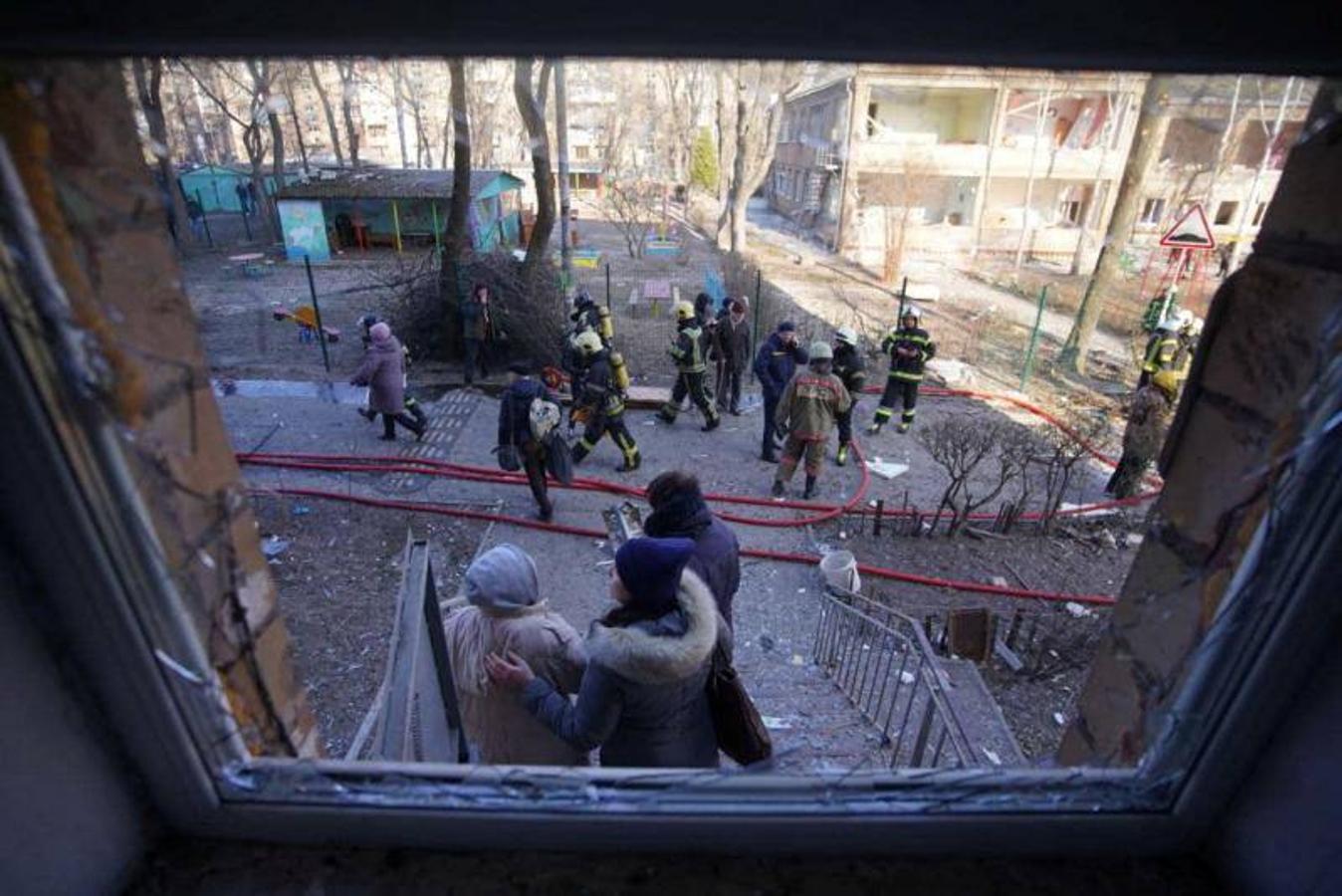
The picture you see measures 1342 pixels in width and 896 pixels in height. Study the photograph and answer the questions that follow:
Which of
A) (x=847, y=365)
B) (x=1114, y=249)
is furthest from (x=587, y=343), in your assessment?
(x=1114, y=249)

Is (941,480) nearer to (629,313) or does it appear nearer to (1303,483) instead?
(1303,483)

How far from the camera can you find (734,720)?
2.10 meters

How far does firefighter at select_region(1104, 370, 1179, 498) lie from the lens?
22.5 ft

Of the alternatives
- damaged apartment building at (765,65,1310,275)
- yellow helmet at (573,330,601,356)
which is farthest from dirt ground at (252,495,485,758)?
damaged apartment building at (765,65,1310,275)

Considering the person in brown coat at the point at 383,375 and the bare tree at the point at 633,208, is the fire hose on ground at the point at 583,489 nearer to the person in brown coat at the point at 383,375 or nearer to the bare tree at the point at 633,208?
the person in brown coat at the point at 383,375

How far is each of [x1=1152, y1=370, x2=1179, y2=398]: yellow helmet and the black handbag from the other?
6.76 metres

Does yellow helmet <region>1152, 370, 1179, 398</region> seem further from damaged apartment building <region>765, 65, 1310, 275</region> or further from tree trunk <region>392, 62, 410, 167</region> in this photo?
tree trunk <region>392, 62, 410, 167</region>

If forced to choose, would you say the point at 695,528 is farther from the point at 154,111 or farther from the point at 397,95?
the point at 154,111

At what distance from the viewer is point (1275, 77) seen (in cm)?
70

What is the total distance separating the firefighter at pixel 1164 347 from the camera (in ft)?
22.1

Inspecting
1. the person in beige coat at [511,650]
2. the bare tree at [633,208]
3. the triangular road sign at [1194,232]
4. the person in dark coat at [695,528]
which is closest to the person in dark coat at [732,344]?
the triangular road sign at [1194,232]

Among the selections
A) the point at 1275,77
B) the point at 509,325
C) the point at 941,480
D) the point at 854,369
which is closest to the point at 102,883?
the point at 1275,77

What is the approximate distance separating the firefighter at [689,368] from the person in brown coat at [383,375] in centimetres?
315

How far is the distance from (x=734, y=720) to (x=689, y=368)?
6365 millimetres
